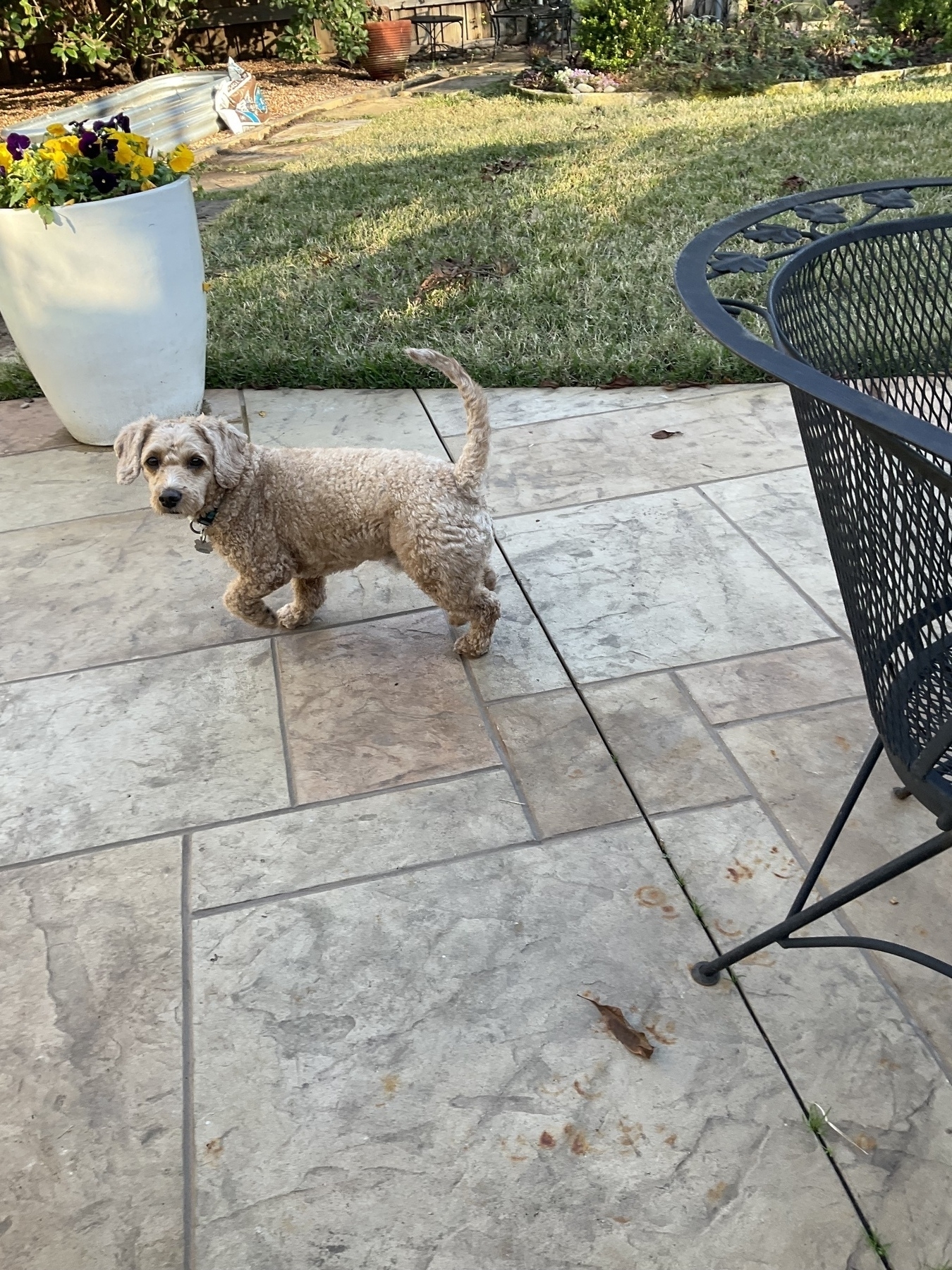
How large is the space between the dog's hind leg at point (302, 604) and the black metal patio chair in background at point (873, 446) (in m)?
1.73

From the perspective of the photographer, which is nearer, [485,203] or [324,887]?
[324,887]

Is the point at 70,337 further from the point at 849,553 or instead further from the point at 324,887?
the point at 849,553

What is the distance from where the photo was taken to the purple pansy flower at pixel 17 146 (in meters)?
3.76

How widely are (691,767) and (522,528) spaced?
4.41ft

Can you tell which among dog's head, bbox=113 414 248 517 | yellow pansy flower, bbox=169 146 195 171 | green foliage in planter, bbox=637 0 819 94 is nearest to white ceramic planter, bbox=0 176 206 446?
yellow pansy flower, bbox=169 146 195 171

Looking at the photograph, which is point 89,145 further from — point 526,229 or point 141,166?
point 526,229

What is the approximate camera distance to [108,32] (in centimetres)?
1223

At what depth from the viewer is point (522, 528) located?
3498mm

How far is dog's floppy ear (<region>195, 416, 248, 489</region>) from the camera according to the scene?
2625 millimetres

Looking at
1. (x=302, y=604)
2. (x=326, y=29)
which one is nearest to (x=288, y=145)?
(x=326, y=29)

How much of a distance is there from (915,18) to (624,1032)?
13276 millimetres

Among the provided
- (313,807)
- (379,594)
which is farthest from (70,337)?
(313,807)

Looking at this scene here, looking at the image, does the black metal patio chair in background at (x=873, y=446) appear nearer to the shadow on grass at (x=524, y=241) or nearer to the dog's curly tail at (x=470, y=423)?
the dog's curly tail at (x=470, y=423)

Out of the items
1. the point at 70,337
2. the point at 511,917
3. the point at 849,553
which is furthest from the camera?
the point at 70,337
